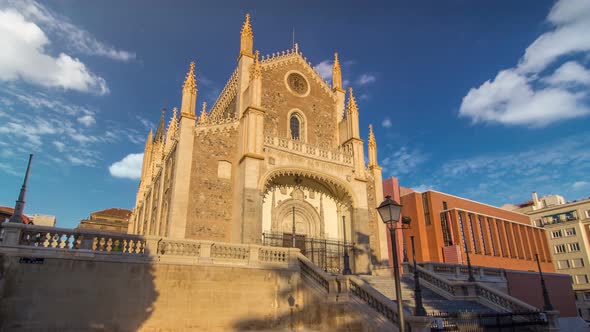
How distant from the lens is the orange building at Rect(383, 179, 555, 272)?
38969 millimetres

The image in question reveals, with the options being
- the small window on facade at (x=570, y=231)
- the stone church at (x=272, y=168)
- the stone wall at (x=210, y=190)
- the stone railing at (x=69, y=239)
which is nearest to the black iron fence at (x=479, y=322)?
the stone church at (x=272, y=168)

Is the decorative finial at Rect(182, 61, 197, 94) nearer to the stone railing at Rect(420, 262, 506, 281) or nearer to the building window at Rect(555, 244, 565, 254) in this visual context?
the stone railing at Rect(420, 262, 506, 281)

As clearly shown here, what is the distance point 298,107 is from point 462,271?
578 inches

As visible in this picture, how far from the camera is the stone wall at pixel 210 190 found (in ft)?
62.4

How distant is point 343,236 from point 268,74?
11975 millimetres

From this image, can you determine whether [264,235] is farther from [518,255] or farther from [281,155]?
[518,255]

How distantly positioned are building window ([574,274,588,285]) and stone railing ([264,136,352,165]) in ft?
184

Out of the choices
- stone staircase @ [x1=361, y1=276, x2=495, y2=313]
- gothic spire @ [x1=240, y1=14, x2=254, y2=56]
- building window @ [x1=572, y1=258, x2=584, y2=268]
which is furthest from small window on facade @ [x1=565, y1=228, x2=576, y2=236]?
gothic spire @ [x1=240, y1=14, x2=254, y2=56]

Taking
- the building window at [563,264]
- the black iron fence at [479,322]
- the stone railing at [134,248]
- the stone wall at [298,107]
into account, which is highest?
the stone wall at [298,107]

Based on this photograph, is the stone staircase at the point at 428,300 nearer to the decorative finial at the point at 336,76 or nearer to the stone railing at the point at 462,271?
the stone railing at the point at 462,271

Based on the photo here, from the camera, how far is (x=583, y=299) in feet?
187

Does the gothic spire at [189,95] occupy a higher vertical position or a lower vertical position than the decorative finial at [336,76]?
lower

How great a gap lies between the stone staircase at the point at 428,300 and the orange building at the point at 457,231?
53.9 feet

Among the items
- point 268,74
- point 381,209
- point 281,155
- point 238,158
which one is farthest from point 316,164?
point 381,209
